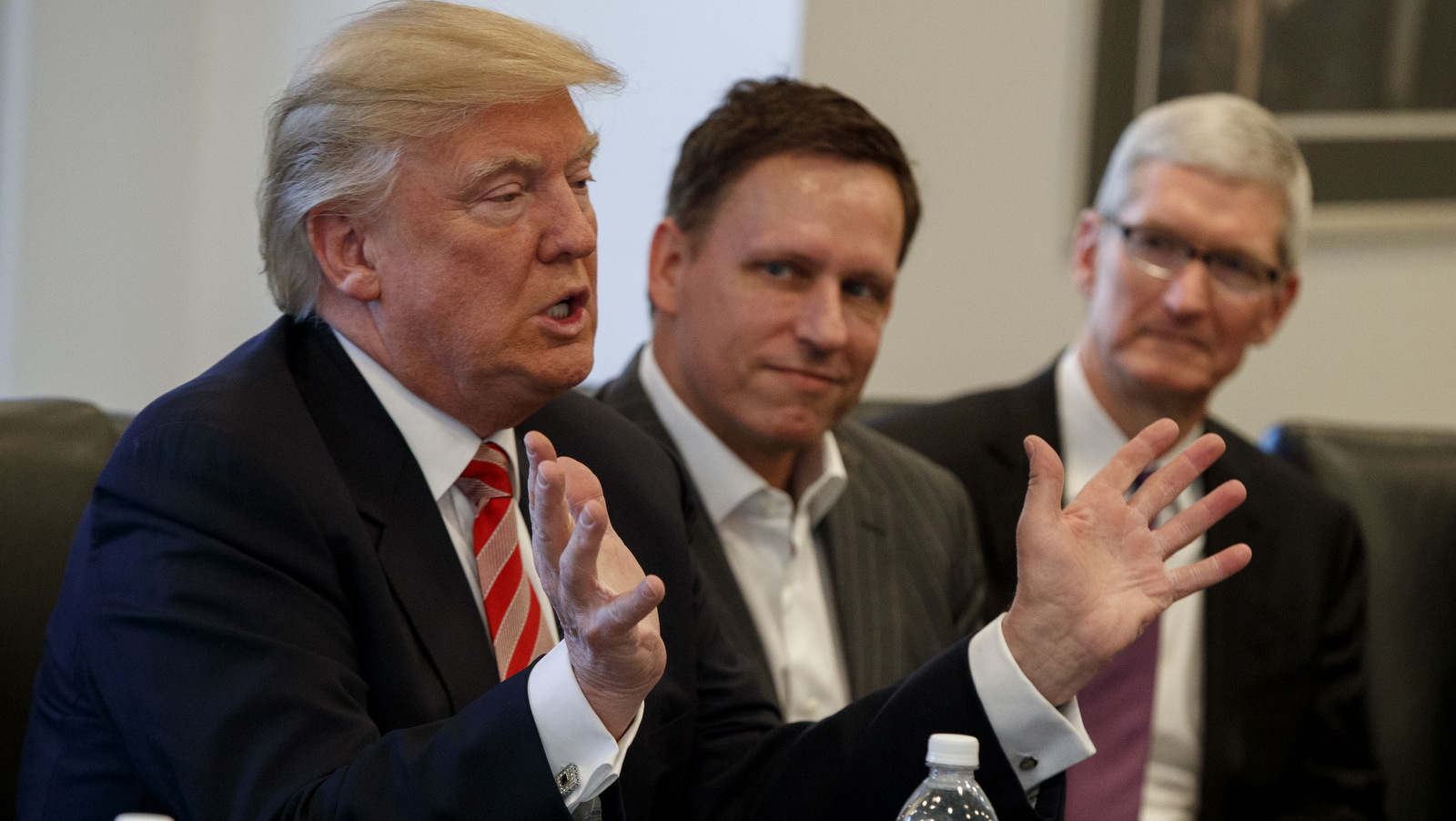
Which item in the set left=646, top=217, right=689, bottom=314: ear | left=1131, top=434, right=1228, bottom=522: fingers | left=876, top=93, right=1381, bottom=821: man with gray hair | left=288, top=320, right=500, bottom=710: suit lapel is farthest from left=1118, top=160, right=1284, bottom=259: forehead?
left=288, top=320, right=500, bottom=710: suit lapel

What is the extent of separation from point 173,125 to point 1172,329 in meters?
1.84

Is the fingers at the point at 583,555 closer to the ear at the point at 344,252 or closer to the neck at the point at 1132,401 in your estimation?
the ear at the point at 344,252

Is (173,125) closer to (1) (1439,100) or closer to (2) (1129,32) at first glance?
(2) (1129,32)

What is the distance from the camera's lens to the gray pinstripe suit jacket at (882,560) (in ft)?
6.55

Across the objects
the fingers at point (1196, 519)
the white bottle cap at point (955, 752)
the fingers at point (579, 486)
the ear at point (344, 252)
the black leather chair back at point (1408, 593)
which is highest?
the ear at point (344, 252)

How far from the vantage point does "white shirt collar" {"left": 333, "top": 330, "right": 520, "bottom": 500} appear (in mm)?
1453

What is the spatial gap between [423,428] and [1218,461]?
168 cm

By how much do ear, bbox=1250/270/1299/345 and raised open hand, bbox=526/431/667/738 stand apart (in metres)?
1.83

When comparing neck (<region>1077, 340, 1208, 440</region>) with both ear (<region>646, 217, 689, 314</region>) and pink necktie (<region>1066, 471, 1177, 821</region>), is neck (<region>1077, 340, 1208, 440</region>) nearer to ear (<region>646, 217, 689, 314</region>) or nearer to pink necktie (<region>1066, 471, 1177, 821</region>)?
pink necktie (<region>1066, 471, 1177, 821</region>)

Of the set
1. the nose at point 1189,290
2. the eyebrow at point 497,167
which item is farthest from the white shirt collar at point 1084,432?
the eyebrow at point 497,167

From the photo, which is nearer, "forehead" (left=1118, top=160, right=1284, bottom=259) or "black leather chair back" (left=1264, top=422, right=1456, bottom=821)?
"forehead" (left=1118, top=160, right=1284, bottom=259)

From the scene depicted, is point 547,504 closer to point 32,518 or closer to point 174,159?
point 32,518

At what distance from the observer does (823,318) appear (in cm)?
206

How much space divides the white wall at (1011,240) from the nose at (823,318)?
109 centimetres
